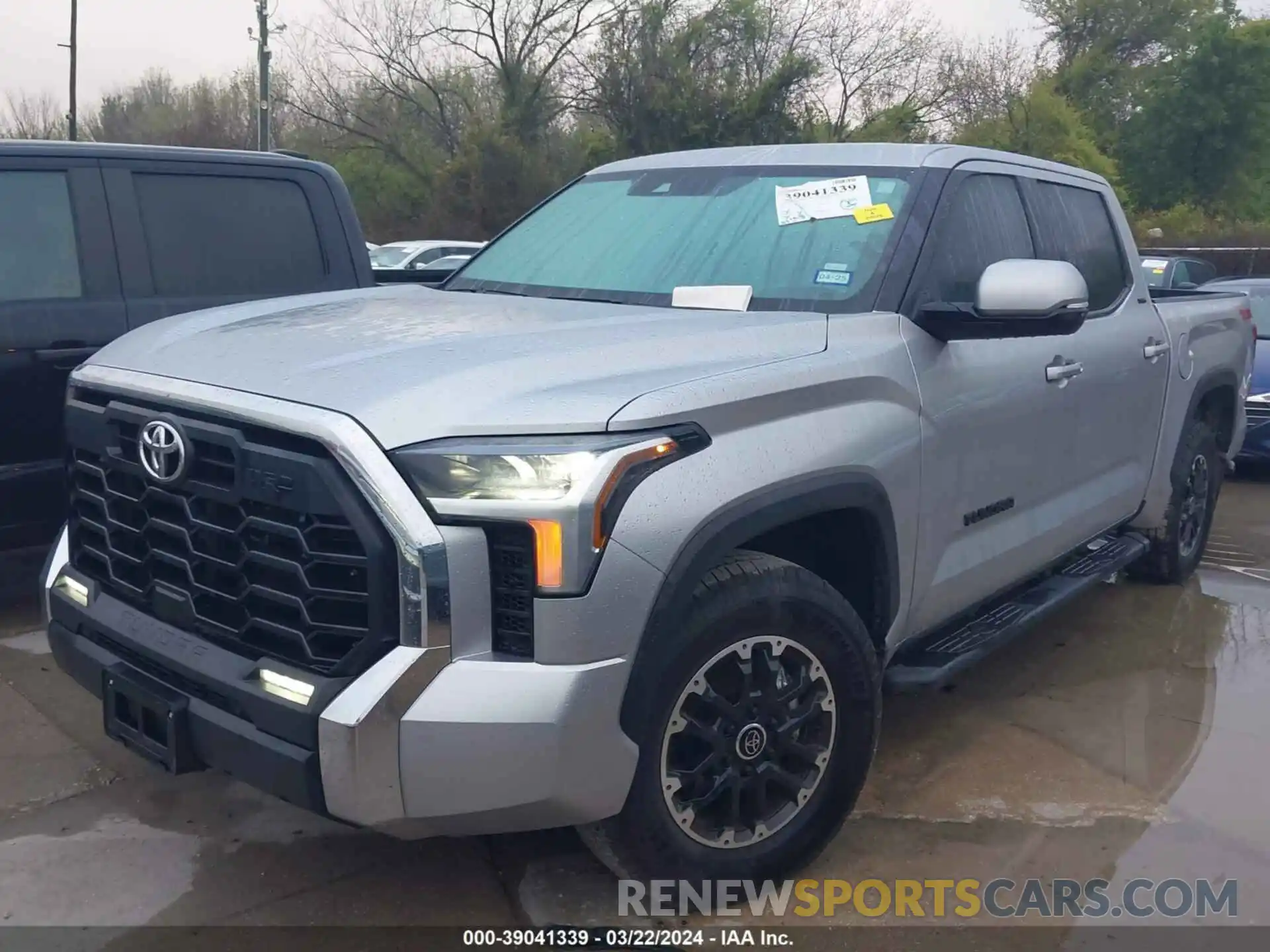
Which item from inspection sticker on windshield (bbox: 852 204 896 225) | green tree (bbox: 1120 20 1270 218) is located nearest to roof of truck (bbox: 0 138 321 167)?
inspection sticker on windshield (bbox: 852 204 896 225)

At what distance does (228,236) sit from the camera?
16.4 feet

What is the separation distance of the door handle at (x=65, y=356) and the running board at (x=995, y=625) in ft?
10.3

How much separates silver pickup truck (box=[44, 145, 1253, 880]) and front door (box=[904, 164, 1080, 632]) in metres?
0.02

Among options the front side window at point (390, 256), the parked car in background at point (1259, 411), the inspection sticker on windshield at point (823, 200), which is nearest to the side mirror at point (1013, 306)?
the inspection sticker on windshield at point (823, 200)

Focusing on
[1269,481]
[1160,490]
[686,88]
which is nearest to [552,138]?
[686,88]

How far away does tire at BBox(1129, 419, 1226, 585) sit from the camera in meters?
5.28

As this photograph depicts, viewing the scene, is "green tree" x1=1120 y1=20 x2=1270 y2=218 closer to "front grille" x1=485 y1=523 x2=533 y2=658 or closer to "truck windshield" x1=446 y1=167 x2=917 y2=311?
"truck windshield" x1=446 y1=167 x2=917 y2=311

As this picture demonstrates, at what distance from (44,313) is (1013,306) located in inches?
138

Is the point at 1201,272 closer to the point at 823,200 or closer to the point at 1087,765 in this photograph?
the point at 1087,765

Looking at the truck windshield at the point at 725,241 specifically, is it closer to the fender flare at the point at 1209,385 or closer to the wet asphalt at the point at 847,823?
the wet asphalt at the point at 847,823

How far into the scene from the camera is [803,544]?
123 inches

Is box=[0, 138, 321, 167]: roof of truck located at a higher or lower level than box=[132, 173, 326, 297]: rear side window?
higher

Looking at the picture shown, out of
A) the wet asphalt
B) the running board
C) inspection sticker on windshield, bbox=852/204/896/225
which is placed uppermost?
inspection sticker on windshield, bbox=852/204/896/225

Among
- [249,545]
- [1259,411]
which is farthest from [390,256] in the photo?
[249,545]
